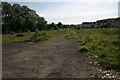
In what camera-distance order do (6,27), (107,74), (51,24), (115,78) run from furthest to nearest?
(51,24) → (6,27) → (107,74) → (115,78)

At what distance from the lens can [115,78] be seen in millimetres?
5188

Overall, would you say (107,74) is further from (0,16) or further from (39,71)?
(0,16)

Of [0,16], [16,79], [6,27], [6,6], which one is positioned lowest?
[16,79]

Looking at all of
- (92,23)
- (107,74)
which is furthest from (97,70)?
(92,23)

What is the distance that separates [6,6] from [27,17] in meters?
8.70

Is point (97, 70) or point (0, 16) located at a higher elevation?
point (0, 16)

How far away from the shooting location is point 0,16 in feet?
169

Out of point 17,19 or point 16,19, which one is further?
point 16,19

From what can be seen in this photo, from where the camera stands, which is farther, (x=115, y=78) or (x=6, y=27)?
(x=6, y=27)

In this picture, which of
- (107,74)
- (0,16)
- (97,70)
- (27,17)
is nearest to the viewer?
(107,74)

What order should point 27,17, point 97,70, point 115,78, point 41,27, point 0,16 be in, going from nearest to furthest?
point 115,78 → point 97,70 → point 0,16 → point 27,17 → point 41,27

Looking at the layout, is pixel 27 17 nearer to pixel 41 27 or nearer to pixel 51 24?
pixel 41 27

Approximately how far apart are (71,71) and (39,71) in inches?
58.1

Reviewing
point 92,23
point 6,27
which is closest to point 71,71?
point 6,27
